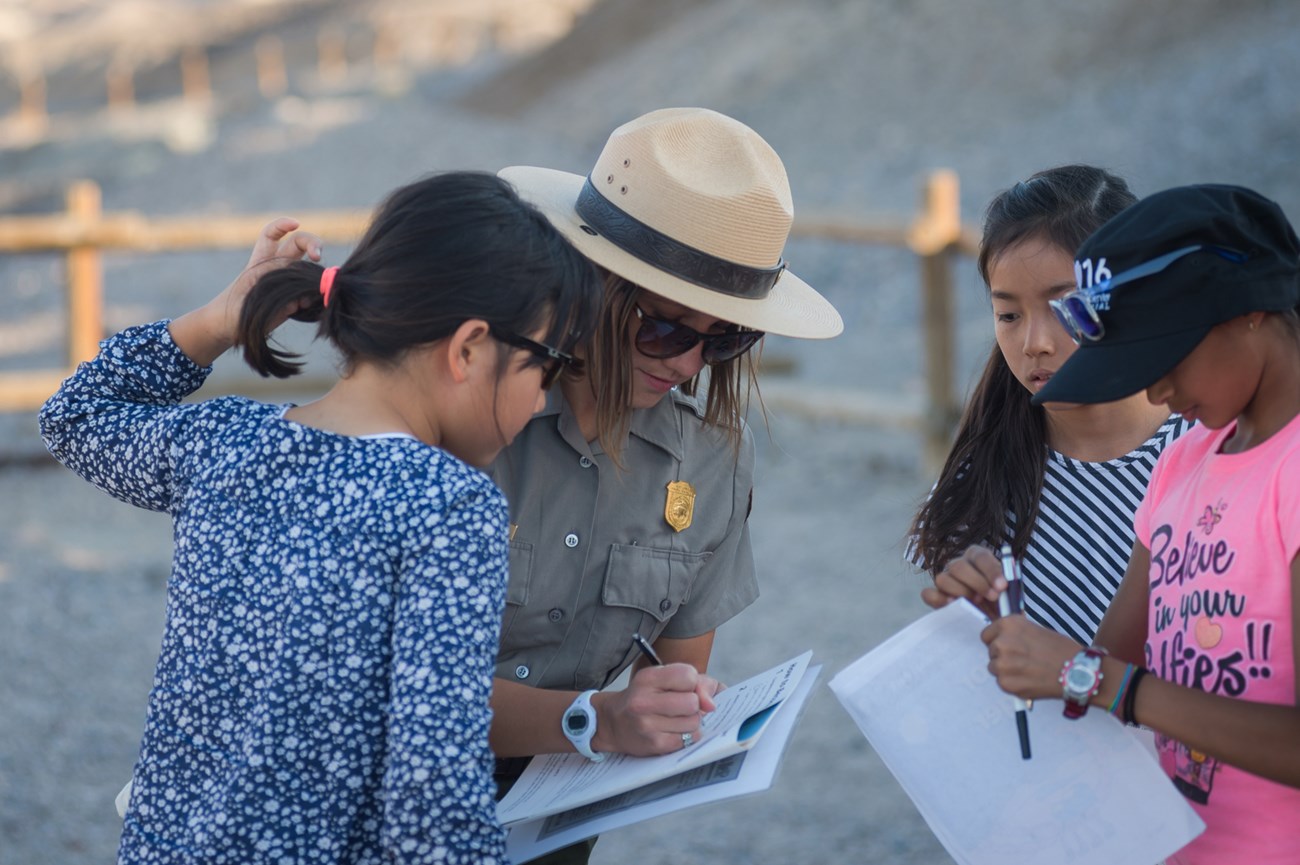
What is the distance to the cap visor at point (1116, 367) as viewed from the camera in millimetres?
1584

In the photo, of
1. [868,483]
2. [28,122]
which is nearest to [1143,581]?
[868,483]

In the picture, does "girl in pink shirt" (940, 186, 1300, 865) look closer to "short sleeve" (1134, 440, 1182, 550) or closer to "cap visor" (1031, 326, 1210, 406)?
"cap visor" (1031, 326, 1210, 406)

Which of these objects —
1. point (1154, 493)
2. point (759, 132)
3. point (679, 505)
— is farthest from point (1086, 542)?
point (759, 132)

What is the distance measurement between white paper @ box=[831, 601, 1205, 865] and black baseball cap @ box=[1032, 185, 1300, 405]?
38cm

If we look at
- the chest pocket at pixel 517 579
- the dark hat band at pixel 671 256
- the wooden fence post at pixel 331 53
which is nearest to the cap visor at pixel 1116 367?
the dark hat band at pixel 671 256

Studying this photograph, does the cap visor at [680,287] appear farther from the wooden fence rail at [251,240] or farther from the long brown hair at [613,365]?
the wooden fence rail at [251,240]

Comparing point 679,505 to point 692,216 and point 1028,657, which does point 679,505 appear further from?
point 1028,657

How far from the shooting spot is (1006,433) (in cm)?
236

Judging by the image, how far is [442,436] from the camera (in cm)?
176

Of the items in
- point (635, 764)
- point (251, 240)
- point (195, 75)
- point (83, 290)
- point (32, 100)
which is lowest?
point (32, 100)

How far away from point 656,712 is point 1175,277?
2.78 ft

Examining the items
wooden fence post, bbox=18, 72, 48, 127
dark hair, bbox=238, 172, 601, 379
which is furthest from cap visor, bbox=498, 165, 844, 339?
wooden fence post, bbox=18, 72, 48, 127

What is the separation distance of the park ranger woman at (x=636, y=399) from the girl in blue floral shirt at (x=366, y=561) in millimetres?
306

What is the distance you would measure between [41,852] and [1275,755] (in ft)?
11.7
